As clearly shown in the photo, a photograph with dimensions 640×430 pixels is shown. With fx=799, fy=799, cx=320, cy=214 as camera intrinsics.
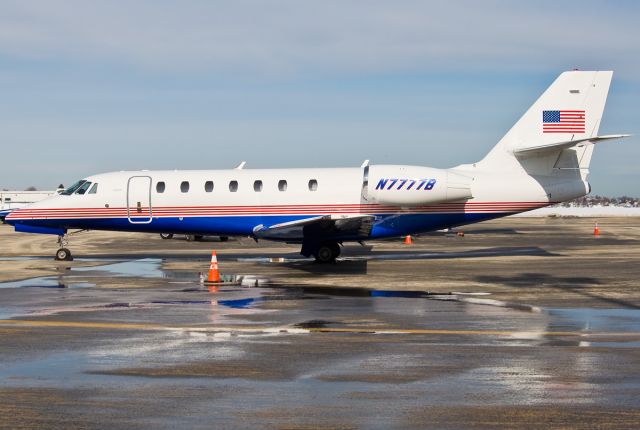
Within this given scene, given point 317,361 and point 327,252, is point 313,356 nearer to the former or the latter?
point 317,361

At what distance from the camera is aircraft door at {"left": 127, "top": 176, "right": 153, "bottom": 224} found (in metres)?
25.8

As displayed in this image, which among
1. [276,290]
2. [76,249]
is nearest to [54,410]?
[276,290]

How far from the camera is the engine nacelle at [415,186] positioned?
24.0 m

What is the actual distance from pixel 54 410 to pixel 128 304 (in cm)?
800

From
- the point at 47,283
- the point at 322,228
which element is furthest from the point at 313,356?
the point at 322,228

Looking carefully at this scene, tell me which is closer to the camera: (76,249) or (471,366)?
(471,366)

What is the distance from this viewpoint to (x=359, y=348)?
10367 mm

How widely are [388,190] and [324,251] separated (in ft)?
8.93

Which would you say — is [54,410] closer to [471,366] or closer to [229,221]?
[471,366]

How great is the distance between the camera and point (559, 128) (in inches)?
997

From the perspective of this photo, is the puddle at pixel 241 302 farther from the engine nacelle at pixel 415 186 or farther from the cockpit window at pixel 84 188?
the cockpit window at pixel 84 188

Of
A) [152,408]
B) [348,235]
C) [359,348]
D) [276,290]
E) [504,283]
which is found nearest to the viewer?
[152,408]

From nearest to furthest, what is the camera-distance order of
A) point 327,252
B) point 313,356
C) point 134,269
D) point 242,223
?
1. point 313,356
2. point 134,269
3. point 327,252
4. point 242,223

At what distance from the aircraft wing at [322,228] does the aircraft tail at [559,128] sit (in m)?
4.62
